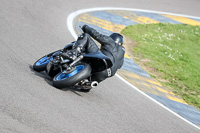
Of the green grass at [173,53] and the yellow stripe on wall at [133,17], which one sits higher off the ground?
the yellow stripe on wall at [133,17]

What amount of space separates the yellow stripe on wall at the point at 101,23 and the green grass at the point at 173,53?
0.31 metres

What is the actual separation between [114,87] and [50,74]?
69.9 inches

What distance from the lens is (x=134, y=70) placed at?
970cm

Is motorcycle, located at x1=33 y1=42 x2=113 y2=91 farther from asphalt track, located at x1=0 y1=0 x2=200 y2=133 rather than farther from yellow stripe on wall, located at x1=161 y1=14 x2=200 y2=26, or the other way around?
yellow stripe on wall, located at x1=161 y1=14 x2=200 y2=26

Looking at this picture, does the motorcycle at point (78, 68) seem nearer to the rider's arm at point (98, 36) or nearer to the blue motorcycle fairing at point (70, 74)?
the blue motorcycle fairing at point (70, 74)

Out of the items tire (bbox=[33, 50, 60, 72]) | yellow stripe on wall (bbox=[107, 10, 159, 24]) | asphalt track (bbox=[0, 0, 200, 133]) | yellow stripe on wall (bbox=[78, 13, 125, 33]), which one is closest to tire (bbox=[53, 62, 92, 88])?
asphalt track (bbox=[0, 0, 200, 133])

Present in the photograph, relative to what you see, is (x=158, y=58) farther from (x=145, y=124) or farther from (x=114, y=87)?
(x=145, y=124)

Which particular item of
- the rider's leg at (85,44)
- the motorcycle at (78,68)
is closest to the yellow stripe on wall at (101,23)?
the rider's leg at (85,44)

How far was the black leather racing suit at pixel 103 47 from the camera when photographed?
6.45 m

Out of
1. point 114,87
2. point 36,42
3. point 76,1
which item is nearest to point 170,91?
point 114,87

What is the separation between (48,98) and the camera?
5527 mm

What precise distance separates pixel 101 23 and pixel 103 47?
6016mm

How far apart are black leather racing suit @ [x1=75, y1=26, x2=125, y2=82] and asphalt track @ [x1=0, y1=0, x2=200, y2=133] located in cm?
51

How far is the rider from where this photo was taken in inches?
252
